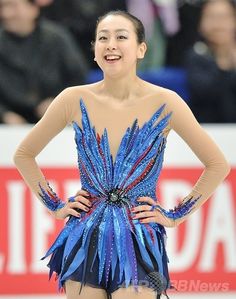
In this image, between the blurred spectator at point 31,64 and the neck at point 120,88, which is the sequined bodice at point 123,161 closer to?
the neck at point 120,88

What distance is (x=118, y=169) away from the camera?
3.41 m

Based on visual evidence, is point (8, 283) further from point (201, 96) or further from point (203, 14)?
point (203, 14)

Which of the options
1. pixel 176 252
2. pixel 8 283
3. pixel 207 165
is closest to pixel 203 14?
pixel 176 252

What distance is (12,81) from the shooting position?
20.4ft

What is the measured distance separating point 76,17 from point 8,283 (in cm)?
249

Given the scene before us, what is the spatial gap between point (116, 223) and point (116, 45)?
27.4 inches

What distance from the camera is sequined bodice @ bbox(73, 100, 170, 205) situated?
3.42 meters

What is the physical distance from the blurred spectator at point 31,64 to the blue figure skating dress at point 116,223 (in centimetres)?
274

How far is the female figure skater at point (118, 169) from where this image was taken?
11.0 feet
